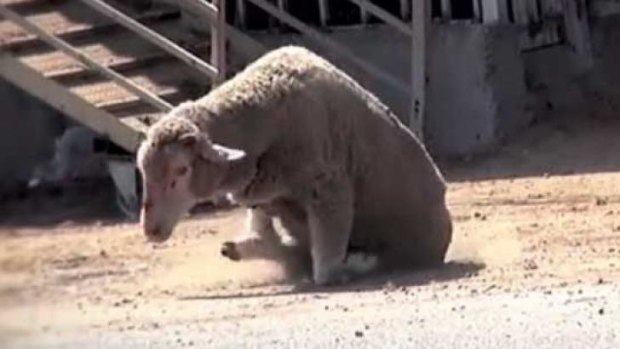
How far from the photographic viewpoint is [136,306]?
402 inches

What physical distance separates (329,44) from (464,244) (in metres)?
4.57

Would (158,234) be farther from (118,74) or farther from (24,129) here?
(24,129)

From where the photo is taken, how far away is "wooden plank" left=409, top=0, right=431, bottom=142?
15.9 m

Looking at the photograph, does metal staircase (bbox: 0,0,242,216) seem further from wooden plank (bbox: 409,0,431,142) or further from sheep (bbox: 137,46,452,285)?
sheep (bbox: 137,46,452,285)

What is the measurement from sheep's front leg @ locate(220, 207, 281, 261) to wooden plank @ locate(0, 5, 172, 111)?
3248 mm

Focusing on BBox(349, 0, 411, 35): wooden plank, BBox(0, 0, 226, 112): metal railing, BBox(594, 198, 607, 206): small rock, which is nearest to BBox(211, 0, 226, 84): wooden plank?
BBox(0, 0, 226, 112): metal railing

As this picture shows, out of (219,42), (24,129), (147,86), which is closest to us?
(147,86)

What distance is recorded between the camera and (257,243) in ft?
35.9

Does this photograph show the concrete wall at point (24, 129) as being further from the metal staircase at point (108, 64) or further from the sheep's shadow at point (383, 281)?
the sheep's shadow at point (383, 281)

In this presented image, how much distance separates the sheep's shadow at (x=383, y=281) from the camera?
10.5 meters

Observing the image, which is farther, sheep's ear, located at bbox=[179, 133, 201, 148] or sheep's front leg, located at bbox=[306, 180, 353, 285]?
sheep's front leg, located at bbox=[306, 180, 353, 285]

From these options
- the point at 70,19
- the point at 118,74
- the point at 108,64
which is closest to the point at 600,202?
the point at 118,74

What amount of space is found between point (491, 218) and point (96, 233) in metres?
3.12

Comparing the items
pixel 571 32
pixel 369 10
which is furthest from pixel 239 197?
pixel 571 32
